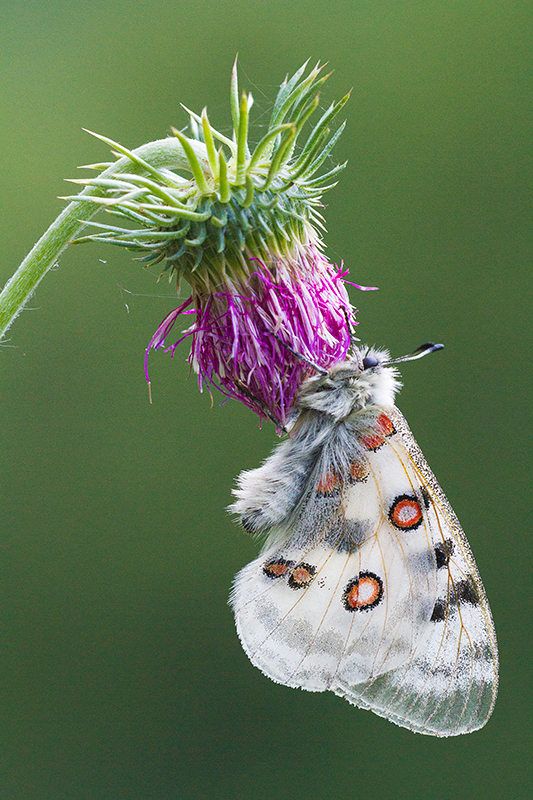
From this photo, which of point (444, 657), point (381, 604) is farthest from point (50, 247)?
point (444, 657)

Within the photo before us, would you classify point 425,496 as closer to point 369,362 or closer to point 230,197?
point 369,362

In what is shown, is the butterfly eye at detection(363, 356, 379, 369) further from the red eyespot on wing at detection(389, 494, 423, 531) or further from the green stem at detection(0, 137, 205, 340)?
the green stem at detection(0, 137, 205, 340)

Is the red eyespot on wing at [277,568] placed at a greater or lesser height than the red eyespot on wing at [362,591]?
lesser

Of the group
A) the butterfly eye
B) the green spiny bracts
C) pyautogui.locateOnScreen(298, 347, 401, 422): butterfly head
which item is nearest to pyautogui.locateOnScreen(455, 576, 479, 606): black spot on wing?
pyautogui.locateOnScreen(298, 347, 401, 422): butterfly head

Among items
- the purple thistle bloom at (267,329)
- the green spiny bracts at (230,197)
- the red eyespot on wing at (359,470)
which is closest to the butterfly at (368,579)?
the red eyespot on wing at (359,470)

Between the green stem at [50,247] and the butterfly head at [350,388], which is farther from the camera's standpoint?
the butterfly head at [350,388]

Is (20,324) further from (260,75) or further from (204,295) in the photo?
(204,295)

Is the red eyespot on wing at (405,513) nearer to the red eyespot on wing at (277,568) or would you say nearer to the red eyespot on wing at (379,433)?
the red eyespot on wing at (379,433)
